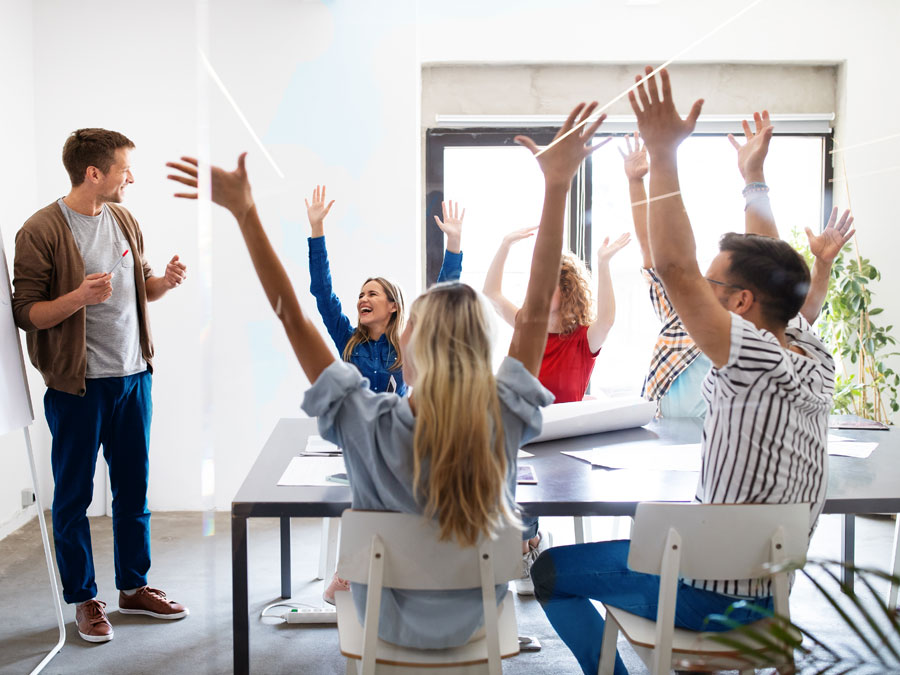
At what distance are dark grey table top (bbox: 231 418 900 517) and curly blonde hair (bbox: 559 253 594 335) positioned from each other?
0.28 m

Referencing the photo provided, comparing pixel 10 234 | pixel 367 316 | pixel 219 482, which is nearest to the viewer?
pixel 219 482

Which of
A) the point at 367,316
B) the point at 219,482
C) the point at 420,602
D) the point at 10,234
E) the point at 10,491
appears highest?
the point at 10,234

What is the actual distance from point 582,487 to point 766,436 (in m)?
0.32

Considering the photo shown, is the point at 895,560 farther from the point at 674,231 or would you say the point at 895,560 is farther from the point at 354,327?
the point at 354,327

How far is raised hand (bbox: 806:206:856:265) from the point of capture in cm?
123

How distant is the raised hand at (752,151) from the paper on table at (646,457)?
1.85 ft

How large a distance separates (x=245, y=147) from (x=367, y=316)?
46cm

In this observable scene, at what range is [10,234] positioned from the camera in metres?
2.75

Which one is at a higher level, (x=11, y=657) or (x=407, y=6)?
(x=407, y=6)

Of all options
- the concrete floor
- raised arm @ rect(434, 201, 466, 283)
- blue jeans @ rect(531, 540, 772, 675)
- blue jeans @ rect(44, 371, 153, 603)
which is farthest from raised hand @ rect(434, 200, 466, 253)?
blue jeans @ rect(44, 371, 153, 603)

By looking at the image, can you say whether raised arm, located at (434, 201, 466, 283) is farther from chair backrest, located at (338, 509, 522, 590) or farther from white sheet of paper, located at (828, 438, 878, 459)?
white sheet of paper, located at (828, 438, 878, 459)

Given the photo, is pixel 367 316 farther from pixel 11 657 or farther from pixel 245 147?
pixel 11 657

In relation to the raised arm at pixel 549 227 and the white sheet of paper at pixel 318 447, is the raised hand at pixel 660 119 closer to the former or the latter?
the raised arm at pixel 549 227

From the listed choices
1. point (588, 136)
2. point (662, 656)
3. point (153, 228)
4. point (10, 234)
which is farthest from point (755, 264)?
point (10, 234)
